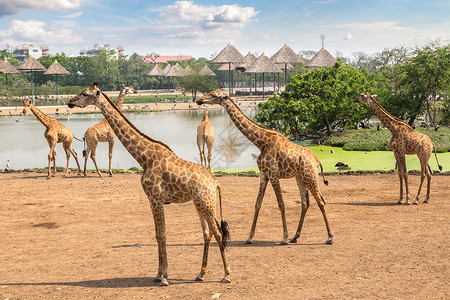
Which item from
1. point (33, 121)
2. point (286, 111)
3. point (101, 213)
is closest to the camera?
point (101, 213)

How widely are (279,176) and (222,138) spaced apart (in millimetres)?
22337

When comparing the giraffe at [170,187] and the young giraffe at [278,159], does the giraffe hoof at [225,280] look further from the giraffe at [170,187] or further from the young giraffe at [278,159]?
the young giraffe at [278,159]

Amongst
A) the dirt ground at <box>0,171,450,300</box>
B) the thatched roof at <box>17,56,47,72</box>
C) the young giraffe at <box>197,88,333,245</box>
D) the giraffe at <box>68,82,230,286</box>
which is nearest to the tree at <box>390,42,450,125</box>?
the dirt ground at <box>0,171,450,300</box>

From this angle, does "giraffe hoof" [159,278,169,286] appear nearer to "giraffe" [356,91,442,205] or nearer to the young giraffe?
the young giraffe

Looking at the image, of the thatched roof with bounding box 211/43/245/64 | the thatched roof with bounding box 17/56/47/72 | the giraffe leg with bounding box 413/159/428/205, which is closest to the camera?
the giraffe leg with bounding box 413/159/428/205

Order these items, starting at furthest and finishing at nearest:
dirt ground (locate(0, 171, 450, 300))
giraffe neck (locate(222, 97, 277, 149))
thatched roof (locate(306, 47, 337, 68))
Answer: thatched roof (locate(306, 47, 337, 68))
giraffe neck (locate(222, 97, 277, 149))
dirt ground (locate(0, 171, 450, 300))

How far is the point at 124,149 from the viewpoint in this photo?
27.8m

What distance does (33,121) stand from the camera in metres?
42.8

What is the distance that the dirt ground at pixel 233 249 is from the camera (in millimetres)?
7434

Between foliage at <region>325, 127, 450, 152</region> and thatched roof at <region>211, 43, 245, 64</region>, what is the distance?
4095cm

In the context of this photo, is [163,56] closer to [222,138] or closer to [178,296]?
[222,138]

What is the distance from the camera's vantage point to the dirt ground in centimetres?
743

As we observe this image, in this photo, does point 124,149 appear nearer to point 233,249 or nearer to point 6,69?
point 233,249

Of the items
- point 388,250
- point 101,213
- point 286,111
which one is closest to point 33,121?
point 286,111
